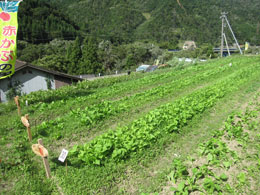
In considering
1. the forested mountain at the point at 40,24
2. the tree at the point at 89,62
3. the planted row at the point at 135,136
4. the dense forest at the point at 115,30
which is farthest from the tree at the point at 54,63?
the planted row at the point at 135,136

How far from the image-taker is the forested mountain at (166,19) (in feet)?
377

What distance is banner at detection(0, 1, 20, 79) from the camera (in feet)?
24.1

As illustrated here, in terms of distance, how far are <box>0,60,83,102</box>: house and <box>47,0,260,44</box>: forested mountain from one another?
254 ft

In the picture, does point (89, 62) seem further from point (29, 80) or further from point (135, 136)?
point (135, 136)

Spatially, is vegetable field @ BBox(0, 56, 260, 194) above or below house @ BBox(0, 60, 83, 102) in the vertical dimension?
above

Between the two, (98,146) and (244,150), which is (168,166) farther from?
(244,150)

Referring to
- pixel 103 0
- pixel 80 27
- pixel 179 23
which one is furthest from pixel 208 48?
pixel 103 0

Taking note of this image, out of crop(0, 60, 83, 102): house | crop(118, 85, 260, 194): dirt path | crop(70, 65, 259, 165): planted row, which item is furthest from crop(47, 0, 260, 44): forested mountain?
crop(118, 85, 260, 194): dirt path

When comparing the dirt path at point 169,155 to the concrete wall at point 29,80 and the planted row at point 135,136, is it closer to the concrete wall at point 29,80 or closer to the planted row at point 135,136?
the planted row at point 135,136

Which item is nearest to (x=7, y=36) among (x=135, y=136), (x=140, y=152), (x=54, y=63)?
(x=135, y=136)

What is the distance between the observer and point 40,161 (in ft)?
17.6

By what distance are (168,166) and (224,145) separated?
1719 millimetres

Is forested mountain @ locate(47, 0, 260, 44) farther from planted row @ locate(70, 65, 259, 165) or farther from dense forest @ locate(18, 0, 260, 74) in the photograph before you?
planted row @ locate(70, 65, 259, 165)

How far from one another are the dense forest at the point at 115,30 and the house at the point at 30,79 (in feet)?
51.5
